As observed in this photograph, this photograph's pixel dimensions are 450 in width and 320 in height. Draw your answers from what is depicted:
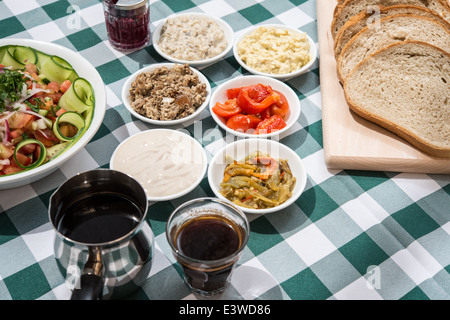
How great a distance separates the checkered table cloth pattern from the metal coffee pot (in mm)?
297

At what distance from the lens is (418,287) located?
203 centimetres

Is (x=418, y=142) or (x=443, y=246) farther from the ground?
(x=418, y=142)

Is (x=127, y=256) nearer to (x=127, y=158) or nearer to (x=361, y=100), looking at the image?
(x=127, y=158)

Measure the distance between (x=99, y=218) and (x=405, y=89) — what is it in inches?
71.3

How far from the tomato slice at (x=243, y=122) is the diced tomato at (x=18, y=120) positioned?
1.01 meters

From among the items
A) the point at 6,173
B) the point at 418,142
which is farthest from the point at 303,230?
the point at 6,173

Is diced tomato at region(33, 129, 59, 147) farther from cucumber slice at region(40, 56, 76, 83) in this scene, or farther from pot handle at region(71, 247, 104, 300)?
pot handle at region(71, 247, 104, 300)

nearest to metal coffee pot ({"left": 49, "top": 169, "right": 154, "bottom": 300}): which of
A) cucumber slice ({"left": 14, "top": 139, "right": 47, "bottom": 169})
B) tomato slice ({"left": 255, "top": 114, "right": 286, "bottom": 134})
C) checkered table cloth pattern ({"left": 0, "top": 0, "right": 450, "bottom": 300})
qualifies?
checkered table cloth pattern ({"left": 0, "top": 0, "right": 450, "bottom": 300})

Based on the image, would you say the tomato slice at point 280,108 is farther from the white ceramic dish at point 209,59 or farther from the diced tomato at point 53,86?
the diced tomato at point 53,86

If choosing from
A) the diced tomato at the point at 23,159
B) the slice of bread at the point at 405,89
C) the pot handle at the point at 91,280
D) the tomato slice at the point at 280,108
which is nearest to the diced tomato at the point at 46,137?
the diced tomato at the point at 23,159

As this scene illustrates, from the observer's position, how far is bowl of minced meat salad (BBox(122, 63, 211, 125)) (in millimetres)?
2539

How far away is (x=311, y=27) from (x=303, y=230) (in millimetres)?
1685

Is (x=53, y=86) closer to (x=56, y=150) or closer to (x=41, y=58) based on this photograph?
(x=41, y=58)

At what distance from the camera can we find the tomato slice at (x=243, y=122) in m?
2.53
